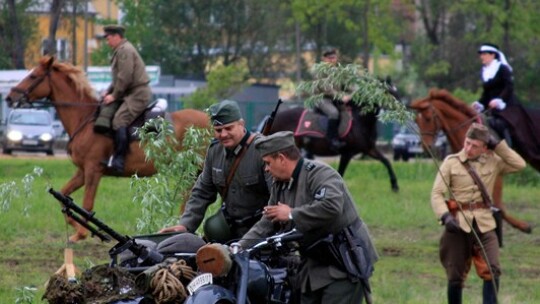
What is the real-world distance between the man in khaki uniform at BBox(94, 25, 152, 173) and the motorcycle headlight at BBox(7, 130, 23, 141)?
22875 millimetres

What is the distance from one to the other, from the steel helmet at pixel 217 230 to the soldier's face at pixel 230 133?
0.53 m

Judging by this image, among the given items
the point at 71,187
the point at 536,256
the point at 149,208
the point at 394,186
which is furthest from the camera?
the point at 394,186

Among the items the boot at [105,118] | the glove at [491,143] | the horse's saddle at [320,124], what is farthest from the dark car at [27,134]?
the glove at [491,143]

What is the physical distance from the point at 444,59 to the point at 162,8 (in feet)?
37.7

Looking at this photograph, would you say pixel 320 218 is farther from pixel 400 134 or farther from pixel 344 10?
pixel 344 10

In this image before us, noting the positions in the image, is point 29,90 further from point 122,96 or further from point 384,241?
point 384,241

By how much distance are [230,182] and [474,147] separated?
2.92 meters

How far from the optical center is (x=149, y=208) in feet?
37.9

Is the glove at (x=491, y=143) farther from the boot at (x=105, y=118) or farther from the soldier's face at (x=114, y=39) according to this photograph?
the soldier's face at (x=114, y=39)

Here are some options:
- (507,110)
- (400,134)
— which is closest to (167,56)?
(400,134)

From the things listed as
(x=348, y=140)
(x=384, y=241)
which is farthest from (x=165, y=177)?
(x=348, y=140)

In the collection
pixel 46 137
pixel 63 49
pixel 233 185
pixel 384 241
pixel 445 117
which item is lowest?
pixel 46 137

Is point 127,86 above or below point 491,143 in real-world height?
below

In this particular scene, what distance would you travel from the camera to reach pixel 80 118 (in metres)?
18.7
